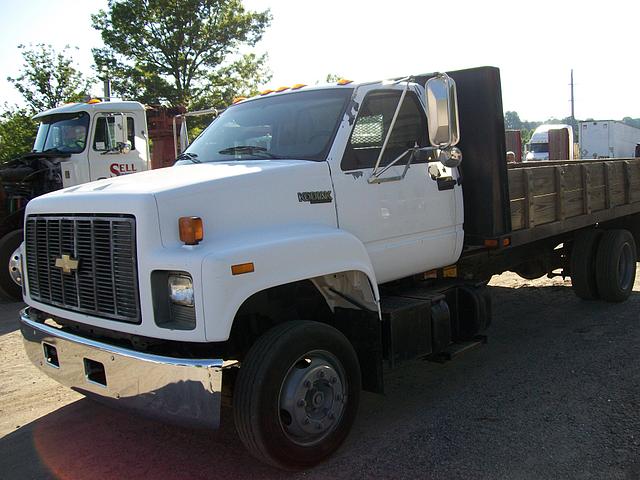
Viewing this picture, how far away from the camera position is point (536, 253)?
6.63m

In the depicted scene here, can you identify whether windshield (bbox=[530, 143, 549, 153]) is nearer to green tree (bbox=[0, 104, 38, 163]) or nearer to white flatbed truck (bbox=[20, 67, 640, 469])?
green tree (bbox=[0, 104, 38, 163])

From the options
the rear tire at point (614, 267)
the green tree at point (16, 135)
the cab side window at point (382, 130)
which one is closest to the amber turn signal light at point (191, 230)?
the cab side window at point (382, 130)

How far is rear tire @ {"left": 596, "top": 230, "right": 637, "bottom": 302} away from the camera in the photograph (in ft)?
23.5

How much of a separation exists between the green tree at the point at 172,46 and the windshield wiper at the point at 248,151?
22678mm

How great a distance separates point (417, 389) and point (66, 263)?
2.83 metres

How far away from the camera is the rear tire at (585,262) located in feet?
23.7

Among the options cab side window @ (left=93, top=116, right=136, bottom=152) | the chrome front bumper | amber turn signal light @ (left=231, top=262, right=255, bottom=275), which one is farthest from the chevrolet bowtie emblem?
cab side window @ (left=93, top=116, right=136, bottom=152)

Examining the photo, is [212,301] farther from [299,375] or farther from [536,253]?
[536,253]

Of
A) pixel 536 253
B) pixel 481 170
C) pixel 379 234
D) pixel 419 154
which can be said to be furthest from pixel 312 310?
pixel 536 253

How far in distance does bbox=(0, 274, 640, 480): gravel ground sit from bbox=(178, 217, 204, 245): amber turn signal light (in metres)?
1.41

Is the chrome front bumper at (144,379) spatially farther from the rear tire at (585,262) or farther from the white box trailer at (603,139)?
the white box trailer at (603,139)

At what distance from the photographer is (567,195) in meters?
6.12

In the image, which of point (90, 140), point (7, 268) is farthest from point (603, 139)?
point (7, 268)

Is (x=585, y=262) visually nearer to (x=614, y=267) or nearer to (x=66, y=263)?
(x=614, y=267)
